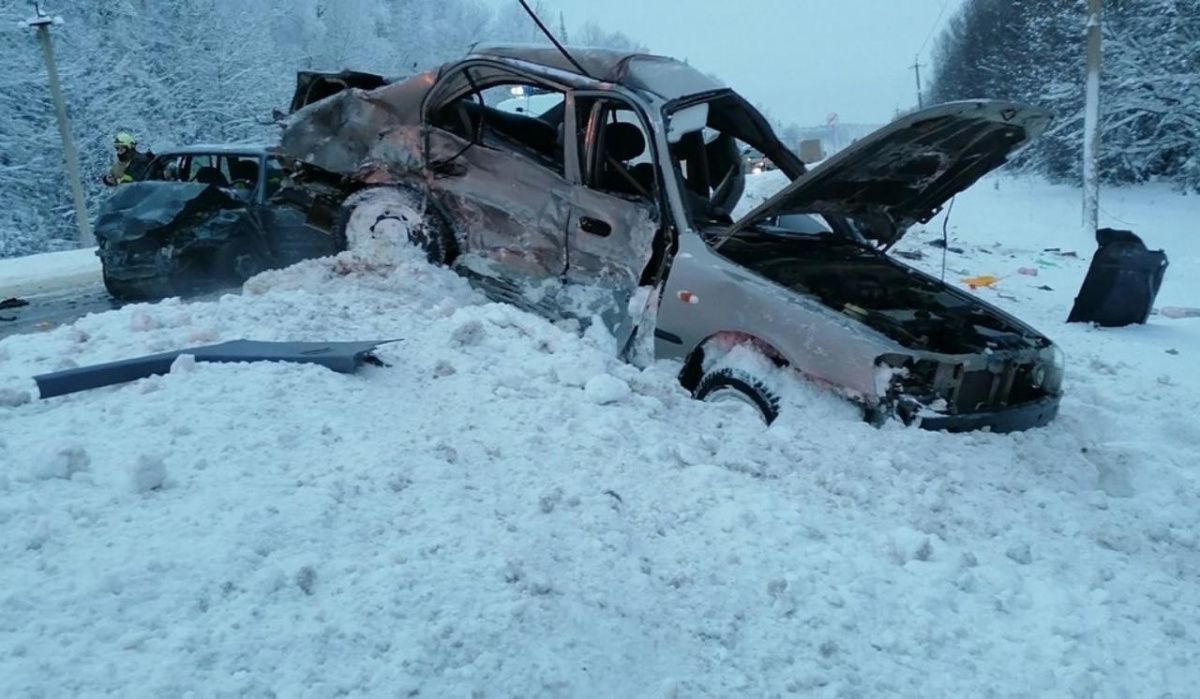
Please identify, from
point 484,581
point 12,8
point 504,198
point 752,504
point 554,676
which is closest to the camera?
point 554,676

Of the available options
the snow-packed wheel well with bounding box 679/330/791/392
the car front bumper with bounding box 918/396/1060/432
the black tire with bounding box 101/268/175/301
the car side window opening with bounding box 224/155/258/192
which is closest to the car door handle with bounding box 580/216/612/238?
the snow-packed wheel well with bounding box 679/330/791/392

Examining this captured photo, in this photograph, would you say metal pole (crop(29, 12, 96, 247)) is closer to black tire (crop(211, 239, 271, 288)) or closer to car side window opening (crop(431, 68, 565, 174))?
black tire (crop(211, 239, 271, 288))

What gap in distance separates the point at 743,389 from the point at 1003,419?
1.24 metres

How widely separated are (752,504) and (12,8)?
29.0 meters

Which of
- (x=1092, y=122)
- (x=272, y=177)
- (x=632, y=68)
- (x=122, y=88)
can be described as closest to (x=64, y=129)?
(x=122, y=88)

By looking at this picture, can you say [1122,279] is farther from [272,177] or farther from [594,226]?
[272,177]

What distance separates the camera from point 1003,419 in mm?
3855

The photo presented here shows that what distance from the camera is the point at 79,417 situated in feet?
10.5

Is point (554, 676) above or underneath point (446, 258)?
underneath

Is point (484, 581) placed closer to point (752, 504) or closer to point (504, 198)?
point (752, 504)

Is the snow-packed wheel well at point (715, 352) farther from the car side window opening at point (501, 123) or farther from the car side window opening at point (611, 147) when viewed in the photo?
the car side window opening at point (501, 123)

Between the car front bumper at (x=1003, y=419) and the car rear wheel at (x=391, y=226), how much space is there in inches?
142

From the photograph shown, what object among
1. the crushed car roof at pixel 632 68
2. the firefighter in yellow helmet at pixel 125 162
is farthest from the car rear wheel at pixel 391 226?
the firefighter in yellow helmet at pixel 125 162

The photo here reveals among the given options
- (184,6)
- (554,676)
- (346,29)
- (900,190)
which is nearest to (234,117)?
(184,6)
